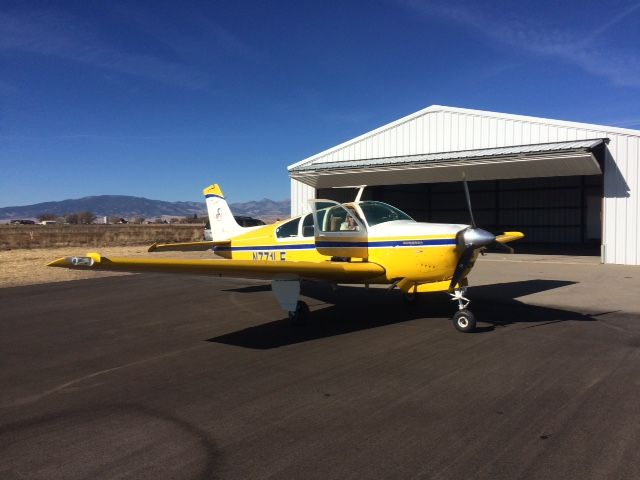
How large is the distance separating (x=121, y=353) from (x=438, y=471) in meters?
4.92

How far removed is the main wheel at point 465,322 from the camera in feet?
23.5

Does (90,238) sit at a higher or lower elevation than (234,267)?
lower

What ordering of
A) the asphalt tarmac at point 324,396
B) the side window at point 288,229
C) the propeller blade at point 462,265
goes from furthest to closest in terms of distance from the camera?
the side window at point 288,229, the propeller blade at point 462,265, the asphalt tarmac at point 324,396

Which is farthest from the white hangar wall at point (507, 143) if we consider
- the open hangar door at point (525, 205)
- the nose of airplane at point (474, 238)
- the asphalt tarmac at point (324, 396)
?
the nose of airplane at point (474, 238)

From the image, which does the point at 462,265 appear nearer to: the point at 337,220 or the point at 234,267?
the point at 337,220

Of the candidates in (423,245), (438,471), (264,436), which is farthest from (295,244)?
(438,471)

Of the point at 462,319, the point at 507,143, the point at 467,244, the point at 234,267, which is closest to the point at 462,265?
the point at 467,244

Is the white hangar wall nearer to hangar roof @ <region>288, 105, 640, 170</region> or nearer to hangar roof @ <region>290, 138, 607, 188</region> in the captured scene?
hangar roof @ <region>288, 105, 640, 170</region>

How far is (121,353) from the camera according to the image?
6594 mm

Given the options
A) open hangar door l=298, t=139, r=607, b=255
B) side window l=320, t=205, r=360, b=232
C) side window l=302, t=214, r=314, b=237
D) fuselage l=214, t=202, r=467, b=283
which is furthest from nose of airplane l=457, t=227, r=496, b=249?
open hangar door l=298, t=139, r=607, b=255

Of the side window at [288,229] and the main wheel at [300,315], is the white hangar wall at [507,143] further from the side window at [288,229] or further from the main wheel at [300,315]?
the main wheel at [300,315]

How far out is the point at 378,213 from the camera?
8.55 metres

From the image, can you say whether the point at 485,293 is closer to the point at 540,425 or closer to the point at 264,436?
the point at 540,425

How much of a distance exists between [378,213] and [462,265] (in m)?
1.90
